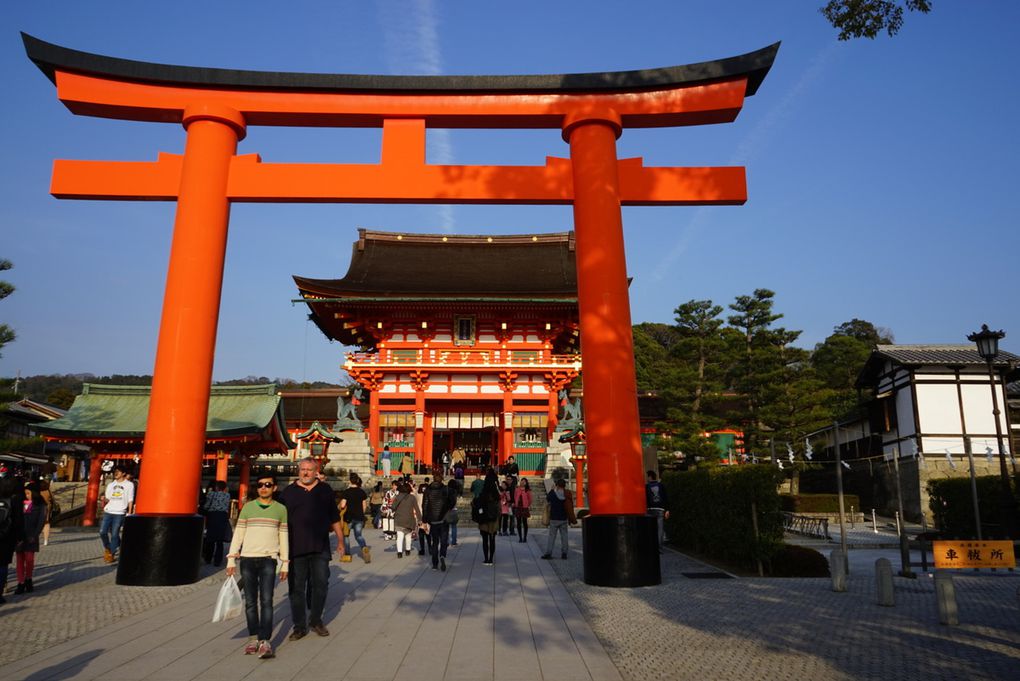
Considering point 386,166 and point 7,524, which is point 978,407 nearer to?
point 386,166

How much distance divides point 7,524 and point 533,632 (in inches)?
254

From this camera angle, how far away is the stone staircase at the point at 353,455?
2375 centimetres

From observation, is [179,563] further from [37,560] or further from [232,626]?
[37,560]

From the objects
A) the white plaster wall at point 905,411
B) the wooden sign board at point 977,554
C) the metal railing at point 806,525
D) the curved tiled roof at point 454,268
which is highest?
the curved tiled roof at point 454,268

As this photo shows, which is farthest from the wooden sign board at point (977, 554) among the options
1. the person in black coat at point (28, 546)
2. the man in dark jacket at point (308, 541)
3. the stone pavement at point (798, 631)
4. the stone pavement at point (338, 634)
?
the person in black coat at point (28, 546)

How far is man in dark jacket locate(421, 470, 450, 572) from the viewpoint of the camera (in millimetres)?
10602

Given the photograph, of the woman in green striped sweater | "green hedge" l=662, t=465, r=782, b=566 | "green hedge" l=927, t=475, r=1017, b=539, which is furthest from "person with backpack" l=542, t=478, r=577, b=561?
"green hedge" l=927, t=475, r=1017, b=539

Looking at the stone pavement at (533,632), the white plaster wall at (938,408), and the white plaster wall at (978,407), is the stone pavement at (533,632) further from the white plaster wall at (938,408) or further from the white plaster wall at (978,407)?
the white plaster wall at (978,407)

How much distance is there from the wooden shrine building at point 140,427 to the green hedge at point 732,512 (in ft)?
44.8

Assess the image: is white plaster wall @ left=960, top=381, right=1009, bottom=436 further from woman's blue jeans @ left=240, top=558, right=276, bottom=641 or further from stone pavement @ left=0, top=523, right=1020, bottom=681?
woman's blue jeans @ left=240, top=558, right=276, bottom=641

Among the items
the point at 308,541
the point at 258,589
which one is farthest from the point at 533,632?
A: the point at 258,589

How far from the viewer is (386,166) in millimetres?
10359

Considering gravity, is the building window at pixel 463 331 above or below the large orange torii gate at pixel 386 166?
above

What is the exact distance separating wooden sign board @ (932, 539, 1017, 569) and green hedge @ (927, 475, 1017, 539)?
654cm
